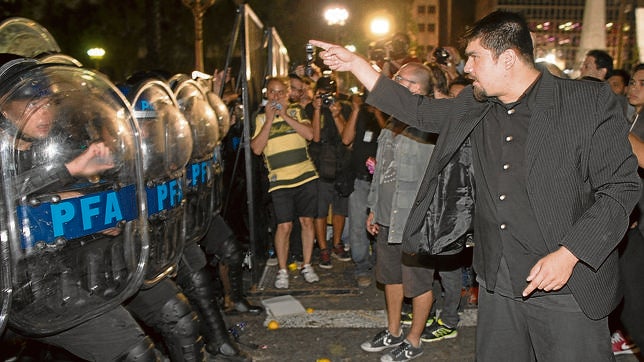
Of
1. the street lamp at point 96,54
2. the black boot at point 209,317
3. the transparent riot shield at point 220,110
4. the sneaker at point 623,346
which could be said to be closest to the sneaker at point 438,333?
the sneaker at point 623,346

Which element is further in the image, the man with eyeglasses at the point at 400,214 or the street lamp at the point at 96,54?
the street lamp at the point at 96,54

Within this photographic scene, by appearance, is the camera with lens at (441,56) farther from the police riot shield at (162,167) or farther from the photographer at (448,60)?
the police riot shield at (162,167)

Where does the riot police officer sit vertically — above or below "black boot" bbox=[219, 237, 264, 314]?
above

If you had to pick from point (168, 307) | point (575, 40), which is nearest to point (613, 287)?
point (168, 307)

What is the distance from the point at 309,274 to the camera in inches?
248

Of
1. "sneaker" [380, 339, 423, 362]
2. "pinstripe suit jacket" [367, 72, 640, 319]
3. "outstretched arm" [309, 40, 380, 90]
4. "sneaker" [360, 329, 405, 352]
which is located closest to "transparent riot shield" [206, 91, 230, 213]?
"sneaker" [360, 329, 405, 352]

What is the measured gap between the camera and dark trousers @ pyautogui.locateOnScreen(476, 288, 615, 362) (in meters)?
2.54

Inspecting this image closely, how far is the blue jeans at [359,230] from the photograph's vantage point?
20.8ft

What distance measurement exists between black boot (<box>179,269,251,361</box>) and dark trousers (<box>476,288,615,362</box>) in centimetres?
197

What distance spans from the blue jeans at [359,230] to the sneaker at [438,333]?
60.0 inches

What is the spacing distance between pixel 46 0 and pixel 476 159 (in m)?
17.6

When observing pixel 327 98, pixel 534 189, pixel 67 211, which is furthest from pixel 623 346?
pixel 67 211

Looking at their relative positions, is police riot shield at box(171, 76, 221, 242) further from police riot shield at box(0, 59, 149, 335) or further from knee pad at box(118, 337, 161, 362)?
knee pad at box(118, 337, 161, 362)

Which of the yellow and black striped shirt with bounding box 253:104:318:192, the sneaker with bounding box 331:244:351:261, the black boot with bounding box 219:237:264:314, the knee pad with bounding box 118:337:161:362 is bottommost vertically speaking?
the sneaker with bounding box 331:244:351:261
